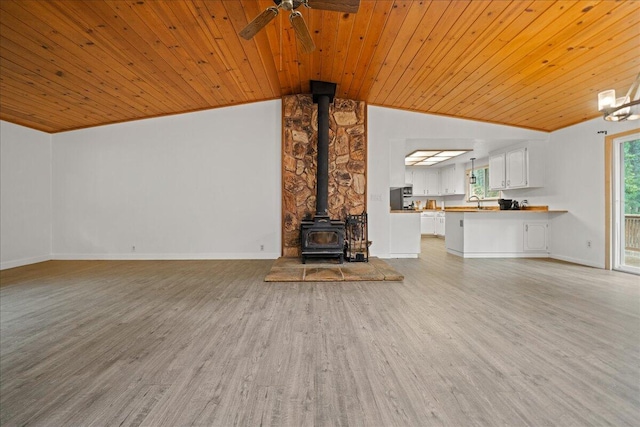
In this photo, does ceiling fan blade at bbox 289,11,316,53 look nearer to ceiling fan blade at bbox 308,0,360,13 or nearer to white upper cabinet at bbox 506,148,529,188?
ceiling fan blade at bbox 308,0,360,13

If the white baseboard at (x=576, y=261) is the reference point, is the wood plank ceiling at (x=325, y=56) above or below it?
above

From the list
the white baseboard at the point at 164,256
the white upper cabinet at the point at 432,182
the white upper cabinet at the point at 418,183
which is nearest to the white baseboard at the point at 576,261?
the white upper cabinet at the point at 432,182

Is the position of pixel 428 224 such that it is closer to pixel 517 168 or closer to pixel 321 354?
pixel 517 168

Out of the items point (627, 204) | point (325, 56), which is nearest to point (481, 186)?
point (627, 204)

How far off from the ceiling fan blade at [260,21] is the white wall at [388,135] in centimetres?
339

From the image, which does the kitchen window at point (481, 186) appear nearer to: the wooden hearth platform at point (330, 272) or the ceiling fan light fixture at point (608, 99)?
the wooden hearth platform at point (330, 272)

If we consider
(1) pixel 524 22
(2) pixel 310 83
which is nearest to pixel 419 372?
(1) pixel 524 22

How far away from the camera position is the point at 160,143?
19.2 ft

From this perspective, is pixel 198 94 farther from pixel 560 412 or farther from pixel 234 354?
pixel 560 412

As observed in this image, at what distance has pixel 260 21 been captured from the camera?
2.68 m

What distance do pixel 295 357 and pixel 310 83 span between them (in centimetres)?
448

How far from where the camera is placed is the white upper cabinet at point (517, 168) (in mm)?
5977

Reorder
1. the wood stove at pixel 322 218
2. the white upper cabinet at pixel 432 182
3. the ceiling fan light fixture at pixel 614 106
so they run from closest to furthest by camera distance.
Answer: the ceiling fan light fixture at pixel 614 106 < the wood stove at pixel 322 218 < the white upper cabinet at pixel 432 182

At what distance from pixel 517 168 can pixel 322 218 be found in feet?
14.1
